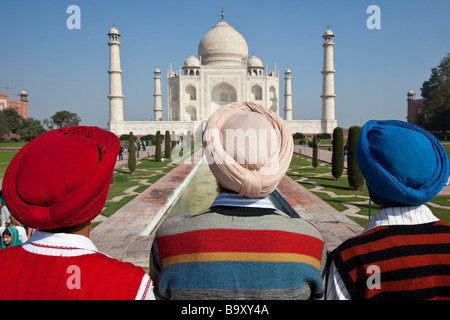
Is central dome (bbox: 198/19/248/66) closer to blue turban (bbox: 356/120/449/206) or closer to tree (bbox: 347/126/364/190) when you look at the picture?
tree (bbox: 347/126/364/190)

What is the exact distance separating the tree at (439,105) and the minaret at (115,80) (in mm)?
25150

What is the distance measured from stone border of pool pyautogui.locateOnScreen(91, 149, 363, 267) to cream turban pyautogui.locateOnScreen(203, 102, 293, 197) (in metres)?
2.85

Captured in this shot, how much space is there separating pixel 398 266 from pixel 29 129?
125 ft

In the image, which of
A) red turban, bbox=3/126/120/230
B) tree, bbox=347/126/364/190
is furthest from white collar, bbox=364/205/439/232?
tree, bbox=347/126/364/190

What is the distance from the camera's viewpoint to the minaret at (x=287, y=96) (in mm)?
34750

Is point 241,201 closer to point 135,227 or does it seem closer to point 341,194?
point 135,227

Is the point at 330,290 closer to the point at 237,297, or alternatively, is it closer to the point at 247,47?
the point at 237,297

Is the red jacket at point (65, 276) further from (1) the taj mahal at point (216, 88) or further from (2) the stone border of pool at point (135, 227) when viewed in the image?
(1) the taj mahal at point (216, 88)

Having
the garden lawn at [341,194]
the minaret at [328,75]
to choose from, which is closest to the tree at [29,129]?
the minaret at [328,75]

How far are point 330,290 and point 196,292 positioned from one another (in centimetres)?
41

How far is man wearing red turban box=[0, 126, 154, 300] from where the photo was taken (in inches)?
33.9

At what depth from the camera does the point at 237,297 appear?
1010mm

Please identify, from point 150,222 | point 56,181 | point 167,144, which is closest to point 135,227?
point 150,222
